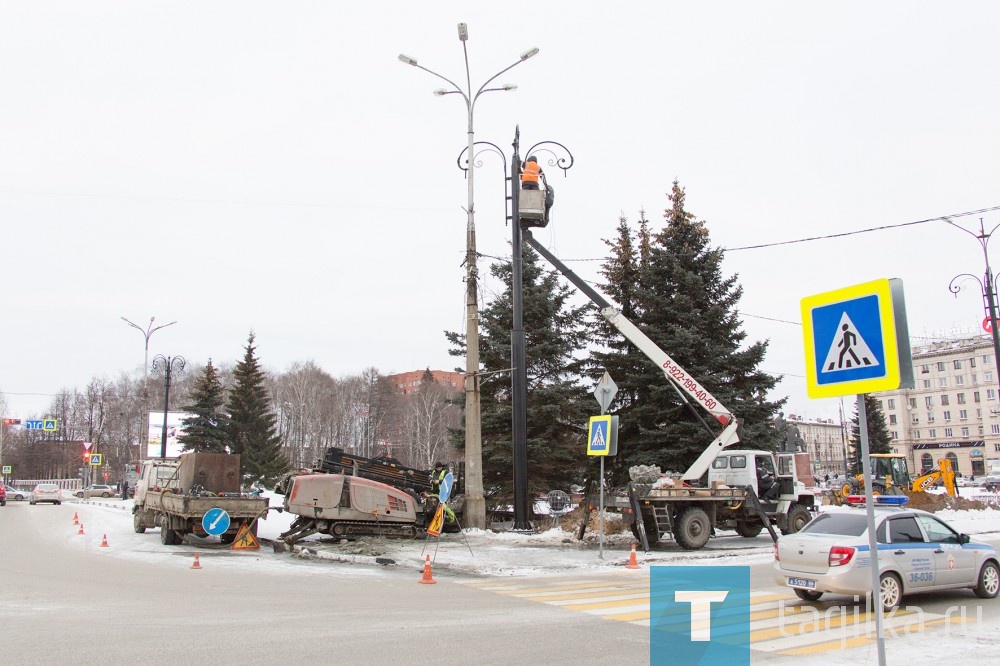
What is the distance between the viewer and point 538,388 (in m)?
29.4

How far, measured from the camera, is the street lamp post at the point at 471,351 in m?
20.9

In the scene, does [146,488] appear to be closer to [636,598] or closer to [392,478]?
[392,478]

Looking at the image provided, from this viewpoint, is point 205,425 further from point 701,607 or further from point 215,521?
point 701,607

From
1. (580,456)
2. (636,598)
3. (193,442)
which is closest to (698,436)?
(580,456)

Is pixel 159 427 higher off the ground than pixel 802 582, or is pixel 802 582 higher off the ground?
pixel 159 427

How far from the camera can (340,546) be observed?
691 inches

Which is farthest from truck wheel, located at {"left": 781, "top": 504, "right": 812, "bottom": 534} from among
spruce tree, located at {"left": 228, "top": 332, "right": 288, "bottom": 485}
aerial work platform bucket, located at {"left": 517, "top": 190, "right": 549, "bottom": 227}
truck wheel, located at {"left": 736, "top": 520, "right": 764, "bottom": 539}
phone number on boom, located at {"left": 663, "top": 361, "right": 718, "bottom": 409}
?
spruce tree, located at {"left": 228, "top": 332, "right": 288, "bottom": 485}

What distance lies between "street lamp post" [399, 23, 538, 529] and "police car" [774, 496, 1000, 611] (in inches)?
447

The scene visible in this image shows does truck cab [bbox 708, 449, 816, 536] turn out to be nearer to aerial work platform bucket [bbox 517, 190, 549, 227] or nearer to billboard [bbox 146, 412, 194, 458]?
aerial work platform bucket [bbox 517, 190, 549, 227]

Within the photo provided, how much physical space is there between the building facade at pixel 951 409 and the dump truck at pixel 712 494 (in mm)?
92016

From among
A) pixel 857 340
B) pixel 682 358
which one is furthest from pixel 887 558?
pixel 682 358

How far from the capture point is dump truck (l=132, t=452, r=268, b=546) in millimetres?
18375

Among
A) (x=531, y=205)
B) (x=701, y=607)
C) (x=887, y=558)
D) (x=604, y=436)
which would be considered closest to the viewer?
(x=887, y=558)

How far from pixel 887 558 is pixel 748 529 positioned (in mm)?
12337
